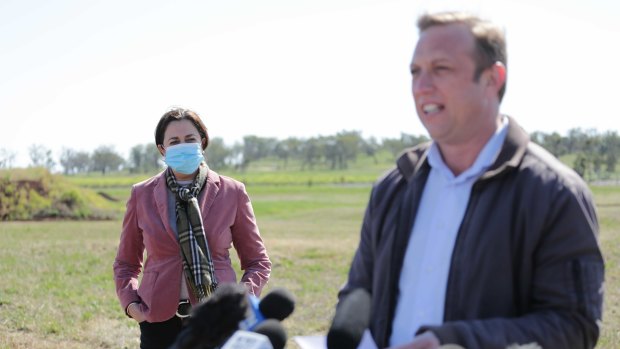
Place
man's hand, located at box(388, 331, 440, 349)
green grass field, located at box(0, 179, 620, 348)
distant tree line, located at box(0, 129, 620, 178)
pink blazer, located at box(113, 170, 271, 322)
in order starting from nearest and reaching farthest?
man's hand, located at box(388, 331, 440, 349)
pink blazer, located at box(113, 170, 271, 322)
green grass field, located at box(0, 179, 620, 348)
distant tree line, located at box(0, 129, 620, 178)

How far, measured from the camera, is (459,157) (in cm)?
252

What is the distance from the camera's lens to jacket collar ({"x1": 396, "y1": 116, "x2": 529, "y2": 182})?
2371 millimetres

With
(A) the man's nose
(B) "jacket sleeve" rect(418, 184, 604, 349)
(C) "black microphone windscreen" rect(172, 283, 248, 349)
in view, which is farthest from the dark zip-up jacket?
(C) "black microphone windscreen" rect(172, 283, 248, 349)

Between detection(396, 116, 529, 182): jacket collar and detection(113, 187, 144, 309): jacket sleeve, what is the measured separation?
2.36m

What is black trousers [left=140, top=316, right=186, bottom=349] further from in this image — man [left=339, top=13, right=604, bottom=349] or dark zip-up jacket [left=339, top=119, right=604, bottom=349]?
dark zip-up jacket [left=339, top=119, right=604, bottom=349]

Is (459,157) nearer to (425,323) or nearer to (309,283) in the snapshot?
(425,323)

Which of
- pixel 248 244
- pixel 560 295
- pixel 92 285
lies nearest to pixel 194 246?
pixel 248 244

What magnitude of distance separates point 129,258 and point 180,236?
1.88 feet

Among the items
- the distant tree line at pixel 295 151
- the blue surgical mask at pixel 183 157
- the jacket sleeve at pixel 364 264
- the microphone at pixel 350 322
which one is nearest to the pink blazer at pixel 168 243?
the blue surgical mask at pixel 183 157

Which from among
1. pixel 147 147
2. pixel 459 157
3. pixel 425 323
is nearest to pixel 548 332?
pixel 425 323

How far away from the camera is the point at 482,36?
2.39 metres

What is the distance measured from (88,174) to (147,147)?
16888 mm

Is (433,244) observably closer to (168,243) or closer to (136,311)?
(168,243)

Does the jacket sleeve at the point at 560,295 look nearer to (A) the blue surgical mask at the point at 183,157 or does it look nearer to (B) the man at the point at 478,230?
(B) the man at the point at 478,230
